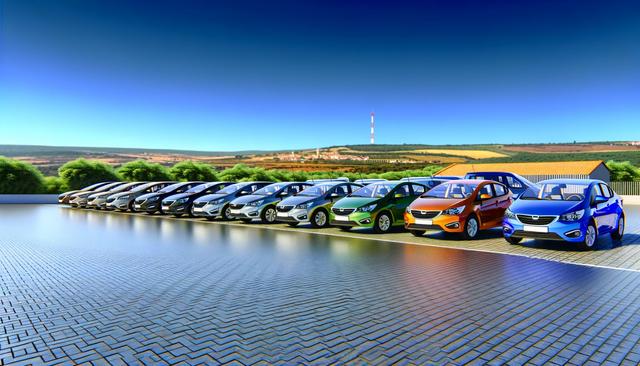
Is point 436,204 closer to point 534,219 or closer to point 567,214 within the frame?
point 534,219

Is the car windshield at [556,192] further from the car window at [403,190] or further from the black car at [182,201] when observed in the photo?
the black car at [182,201]

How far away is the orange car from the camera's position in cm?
1172

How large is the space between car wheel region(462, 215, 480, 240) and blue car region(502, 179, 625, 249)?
1181mm

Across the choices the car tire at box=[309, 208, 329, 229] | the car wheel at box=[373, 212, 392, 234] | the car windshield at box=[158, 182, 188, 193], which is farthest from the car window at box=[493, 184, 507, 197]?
the car windshield at box=[158, 182, 188, 193]

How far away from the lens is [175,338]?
4.48 meters

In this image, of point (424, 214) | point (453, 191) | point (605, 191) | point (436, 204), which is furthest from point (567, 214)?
point (453, 191)

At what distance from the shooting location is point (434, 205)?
39.5 ft

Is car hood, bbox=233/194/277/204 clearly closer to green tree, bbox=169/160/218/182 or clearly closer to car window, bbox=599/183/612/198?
car window, bbox=599/183/612/198

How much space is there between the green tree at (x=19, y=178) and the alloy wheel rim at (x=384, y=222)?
32547mm

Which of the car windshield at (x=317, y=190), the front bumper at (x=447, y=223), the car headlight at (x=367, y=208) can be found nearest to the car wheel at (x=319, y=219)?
the car windshield at (x=317, y=190)

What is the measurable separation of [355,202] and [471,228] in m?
3.66

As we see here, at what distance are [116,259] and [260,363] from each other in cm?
634

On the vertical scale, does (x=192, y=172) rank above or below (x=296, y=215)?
above

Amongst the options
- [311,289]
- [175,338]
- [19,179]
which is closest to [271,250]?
[311,289]
